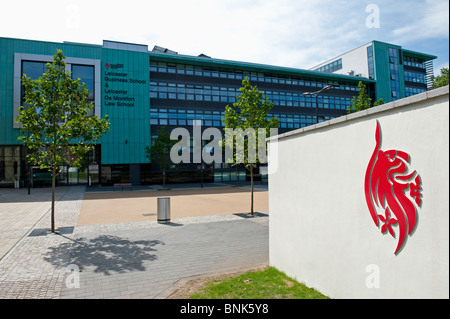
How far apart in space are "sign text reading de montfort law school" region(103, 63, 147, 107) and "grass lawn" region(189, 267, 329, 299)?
36104 mm

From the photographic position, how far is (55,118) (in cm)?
1114

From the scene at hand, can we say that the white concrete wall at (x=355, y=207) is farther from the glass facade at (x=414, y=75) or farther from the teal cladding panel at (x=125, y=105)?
the glass facade at (x=414, y=75)

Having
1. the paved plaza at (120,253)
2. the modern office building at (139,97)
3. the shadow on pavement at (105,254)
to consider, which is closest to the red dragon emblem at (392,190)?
the paved plaza at (120,253)

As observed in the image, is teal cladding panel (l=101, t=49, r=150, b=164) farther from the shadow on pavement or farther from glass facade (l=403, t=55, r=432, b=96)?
glass facade (l=403, t=55, r=432, b=96)

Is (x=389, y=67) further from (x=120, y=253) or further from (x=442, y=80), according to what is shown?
(x=120, y=253)

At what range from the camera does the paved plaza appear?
19.0ft

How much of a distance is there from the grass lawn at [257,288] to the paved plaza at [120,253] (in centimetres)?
73

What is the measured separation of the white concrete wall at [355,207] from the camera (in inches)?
132

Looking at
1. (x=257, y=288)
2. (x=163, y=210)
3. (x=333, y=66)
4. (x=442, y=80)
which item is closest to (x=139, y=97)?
(x=163, y=210)

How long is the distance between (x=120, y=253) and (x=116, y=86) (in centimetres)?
3415
